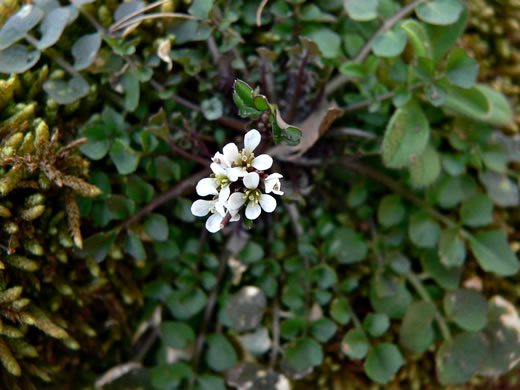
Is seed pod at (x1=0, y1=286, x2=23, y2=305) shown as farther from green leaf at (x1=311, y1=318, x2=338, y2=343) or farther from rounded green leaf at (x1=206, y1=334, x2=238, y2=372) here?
green leaf at (x1=311, y1=318, x2=338, y2=343)

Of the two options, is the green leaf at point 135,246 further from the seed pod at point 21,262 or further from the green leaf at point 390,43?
the green leaf at point 390,43

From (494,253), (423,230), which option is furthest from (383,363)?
(494,253)

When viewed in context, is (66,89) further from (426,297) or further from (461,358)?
(461,358)

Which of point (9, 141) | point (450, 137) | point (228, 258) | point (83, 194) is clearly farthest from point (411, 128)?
point (9, 141)

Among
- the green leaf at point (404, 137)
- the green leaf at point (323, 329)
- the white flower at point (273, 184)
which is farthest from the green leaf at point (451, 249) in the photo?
the white flower at point (273, 184)

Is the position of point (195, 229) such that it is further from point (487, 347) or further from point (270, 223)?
point (487, 347)

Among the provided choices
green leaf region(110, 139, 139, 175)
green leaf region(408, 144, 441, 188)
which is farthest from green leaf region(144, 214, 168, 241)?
green leaf region(408, 144, 441, 188)
